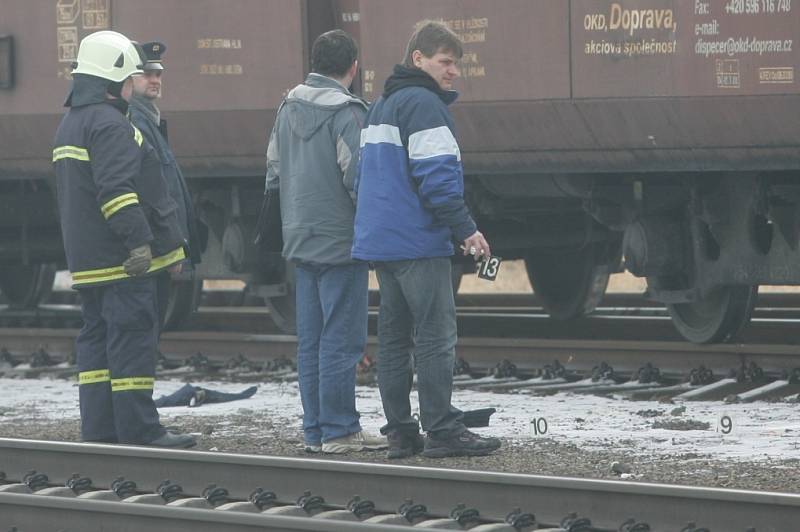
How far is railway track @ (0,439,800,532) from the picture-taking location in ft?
17.9

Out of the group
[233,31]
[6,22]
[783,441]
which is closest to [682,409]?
[783,441]

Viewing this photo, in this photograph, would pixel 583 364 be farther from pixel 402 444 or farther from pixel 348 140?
pixel 348 140

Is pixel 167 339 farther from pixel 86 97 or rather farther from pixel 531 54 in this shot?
pixel 86 97

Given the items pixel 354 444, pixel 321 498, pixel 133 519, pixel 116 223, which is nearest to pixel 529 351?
pixel 354 444

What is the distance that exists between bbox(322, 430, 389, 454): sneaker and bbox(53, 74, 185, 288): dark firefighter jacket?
1.10 m

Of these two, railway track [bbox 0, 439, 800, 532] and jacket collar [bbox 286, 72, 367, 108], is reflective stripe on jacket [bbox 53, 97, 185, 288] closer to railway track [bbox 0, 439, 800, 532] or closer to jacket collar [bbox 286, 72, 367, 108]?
jacket collar [bbox 286, 72, 367, 108]

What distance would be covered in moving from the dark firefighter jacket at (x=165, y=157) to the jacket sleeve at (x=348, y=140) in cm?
87

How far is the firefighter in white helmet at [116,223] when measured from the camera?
23.4 feet

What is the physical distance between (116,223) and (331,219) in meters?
0.93

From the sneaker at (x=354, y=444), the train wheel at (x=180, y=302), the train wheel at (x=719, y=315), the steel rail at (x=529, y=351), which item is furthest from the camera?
the train wheel at (x=180, y=302)

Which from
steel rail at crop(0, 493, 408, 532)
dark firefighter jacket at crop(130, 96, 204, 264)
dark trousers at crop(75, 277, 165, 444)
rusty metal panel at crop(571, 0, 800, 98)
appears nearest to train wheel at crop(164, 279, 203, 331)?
rusty metal panel at crop(571, 0, 800, 98)

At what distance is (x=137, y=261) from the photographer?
7.07 meters

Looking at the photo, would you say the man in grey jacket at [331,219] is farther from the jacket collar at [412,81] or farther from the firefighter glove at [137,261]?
the firefighter glove at [137,261]

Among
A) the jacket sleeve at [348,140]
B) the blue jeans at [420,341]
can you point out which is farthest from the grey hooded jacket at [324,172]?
the blue jeans at [420,341]
